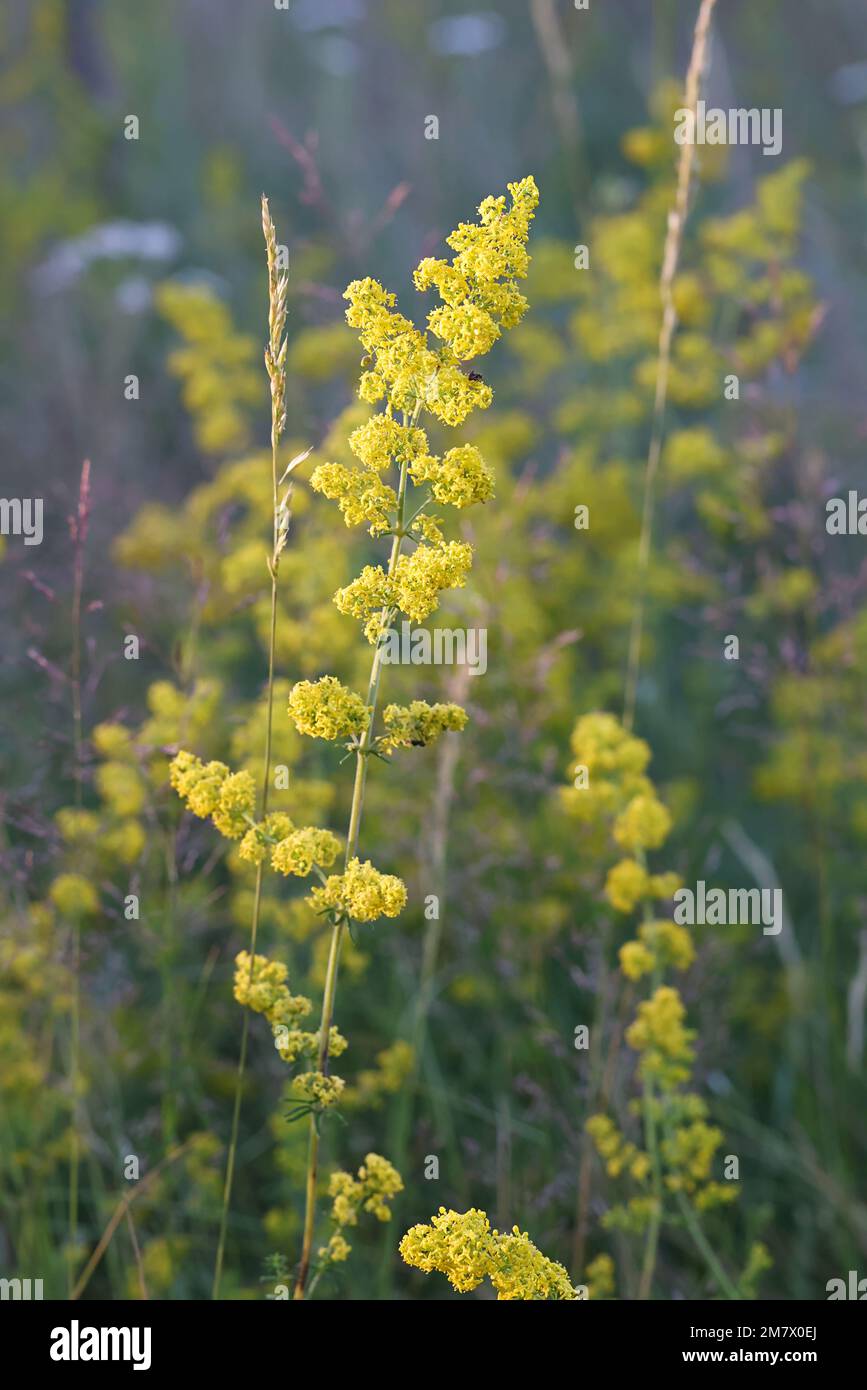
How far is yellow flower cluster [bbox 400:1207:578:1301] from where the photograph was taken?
6.19 ft

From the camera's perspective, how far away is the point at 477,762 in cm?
387

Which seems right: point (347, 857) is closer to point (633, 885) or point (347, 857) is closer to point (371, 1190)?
point (371, 1190)

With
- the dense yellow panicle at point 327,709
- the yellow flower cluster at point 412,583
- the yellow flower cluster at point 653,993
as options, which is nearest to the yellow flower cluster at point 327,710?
the dense yellow panicle at point 327,709

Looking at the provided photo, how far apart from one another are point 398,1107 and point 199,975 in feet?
2.90

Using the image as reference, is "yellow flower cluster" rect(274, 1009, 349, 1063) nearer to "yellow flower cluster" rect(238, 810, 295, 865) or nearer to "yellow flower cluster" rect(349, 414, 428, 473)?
"yellow flower cluster" rect(238, 810, 295, 865)

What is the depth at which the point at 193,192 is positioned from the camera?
1036 centimetres

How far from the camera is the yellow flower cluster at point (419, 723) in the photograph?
205 cm

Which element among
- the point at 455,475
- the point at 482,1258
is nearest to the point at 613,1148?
→ the point at 482,1258

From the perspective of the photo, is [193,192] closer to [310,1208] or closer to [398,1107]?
[398,1107]

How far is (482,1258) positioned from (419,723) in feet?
2.60

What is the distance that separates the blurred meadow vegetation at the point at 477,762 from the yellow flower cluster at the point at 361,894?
780 mm

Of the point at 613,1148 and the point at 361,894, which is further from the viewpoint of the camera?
the point at 613,1148

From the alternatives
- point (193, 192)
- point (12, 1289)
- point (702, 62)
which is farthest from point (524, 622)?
point (193, 192)

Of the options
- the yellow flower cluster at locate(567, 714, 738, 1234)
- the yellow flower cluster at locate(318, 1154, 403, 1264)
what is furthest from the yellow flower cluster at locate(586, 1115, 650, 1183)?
the yellow flower cluster at locate(318, 1154, 403, 1264)
